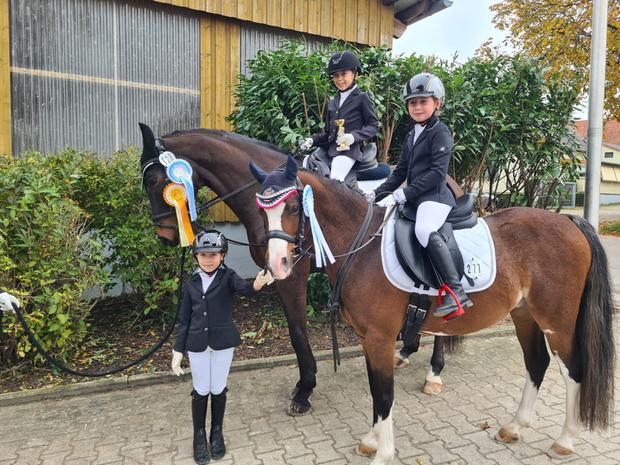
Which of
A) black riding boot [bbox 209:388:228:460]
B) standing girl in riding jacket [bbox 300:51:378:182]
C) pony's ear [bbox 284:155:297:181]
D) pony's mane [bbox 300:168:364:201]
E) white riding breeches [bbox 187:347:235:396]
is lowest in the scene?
black riding boot [bbox 209:388:228:460]

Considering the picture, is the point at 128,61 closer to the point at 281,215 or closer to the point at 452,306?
the point at 281,215

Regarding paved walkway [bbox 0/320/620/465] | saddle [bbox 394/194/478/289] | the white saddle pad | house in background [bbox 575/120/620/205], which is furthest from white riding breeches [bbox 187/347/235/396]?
house in background [bbox 575/120/620/205]

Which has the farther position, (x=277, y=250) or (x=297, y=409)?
(x=297, y=409)

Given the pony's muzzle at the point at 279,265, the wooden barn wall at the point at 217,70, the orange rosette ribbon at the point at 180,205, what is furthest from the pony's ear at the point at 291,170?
the wooden barn wall at the point at 217,70

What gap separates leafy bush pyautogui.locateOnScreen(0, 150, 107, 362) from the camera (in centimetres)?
407

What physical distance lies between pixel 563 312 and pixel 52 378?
4.63 meters

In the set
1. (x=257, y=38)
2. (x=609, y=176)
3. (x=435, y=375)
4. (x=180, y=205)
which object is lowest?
(x=435, y=375)

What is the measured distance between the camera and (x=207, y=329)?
306 centimetres

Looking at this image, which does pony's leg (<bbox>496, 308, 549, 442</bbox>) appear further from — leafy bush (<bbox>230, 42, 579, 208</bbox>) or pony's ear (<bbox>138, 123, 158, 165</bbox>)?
pony's ear (<bbox>138, 123, 158, 165</bbox>)

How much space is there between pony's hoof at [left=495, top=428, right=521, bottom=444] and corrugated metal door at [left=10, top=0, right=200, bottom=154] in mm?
6228

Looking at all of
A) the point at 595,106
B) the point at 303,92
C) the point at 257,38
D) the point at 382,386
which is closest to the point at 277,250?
the point at 382,386

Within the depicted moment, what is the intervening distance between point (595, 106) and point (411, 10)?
15.3 feet

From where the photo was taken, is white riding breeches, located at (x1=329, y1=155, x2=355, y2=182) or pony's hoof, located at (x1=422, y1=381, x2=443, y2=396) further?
white riding breeches, located at (x1=329, y1=155, x2=355, y2=182)

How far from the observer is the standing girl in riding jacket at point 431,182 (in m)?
2.90
